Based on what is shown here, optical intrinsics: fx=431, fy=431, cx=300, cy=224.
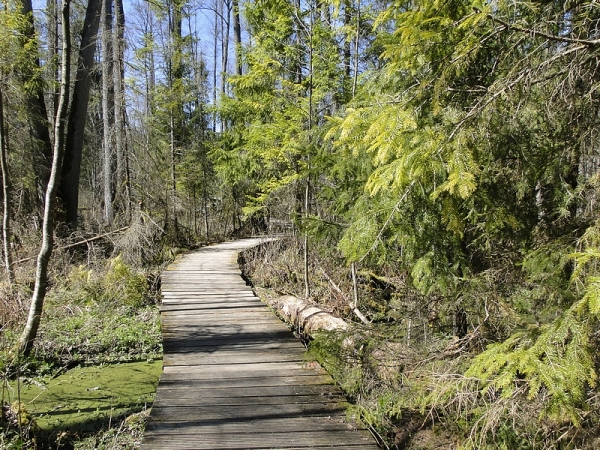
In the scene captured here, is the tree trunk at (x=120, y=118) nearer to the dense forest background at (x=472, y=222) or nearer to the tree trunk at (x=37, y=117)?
the tree trunk at (x=37, y=117)

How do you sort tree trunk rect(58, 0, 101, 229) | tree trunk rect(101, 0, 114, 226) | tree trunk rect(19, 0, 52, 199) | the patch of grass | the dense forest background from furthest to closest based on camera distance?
1. tree trunk rect(101, 0, 114, 226)
2. tree trunk rect(58, 0, 101, 229)
3. tree trunk rect(19, 0, 52, 199)
4. the patch of grass
5. the dense forest background

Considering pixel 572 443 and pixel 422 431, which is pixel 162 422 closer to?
pixel 422 431

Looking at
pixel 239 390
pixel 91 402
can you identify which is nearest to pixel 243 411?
pixel 239 390

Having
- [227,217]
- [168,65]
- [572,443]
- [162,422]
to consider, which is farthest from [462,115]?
[227,217]

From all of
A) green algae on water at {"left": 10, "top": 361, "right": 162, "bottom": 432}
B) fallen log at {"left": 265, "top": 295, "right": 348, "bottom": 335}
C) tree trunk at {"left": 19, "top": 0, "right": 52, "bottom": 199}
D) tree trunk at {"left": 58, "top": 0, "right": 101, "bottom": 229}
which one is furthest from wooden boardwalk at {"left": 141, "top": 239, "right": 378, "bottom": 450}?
tree trunk at {"left": 19, "top": 0, "right": 52, "bottom": 199}

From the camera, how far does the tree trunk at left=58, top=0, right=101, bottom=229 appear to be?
10430 mm

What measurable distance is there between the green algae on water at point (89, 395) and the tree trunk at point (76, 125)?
6.13 m

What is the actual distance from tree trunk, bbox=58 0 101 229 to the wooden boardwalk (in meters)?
5.90

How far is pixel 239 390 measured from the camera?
369 centimetres

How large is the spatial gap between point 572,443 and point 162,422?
260 centimetres

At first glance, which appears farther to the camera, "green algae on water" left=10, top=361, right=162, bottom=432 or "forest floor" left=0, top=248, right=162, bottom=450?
"green algae on water" left=10, top=361, right=162, bottom=432

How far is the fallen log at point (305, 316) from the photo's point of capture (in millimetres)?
5480

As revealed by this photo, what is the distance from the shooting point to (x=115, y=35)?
991 centimetres

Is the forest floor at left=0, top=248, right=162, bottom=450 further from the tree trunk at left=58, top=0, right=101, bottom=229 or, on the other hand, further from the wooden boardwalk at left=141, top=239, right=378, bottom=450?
the tree trunk at left=58, top=0, right=101, bottom=229
